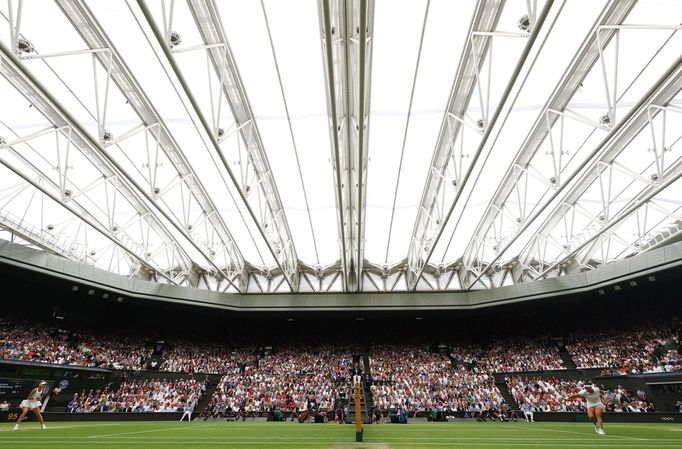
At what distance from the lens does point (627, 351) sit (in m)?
26.6

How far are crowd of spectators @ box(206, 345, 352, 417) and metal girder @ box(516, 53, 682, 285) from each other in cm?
1899

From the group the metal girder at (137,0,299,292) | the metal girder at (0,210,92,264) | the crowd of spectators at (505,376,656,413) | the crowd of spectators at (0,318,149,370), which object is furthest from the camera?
the crowd of spectators at (0,318,149,370)

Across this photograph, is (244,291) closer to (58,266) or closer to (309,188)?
(58,266)

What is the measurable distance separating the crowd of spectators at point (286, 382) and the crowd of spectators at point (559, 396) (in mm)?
12939

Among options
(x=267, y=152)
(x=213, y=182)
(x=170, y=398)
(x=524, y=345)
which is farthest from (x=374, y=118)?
(x=524, y=345)

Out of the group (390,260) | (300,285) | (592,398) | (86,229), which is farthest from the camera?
(300,285)

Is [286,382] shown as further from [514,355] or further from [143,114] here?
→ [143,114]

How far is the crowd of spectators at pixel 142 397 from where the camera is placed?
2449 cm

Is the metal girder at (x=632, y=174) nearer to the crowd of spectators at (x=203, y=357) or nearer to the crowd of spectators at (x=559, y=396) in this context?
the crowd of spectators at (x=559, y=396)

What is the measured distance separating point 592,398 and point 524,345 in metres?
24.1

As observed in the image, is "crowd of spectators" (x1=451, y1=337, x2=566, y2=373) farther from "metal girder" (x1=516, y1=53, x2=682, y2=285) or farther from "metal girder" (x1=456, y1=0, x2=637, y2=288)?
"metal girder" (x1=456, y1=0, x2=637, y2=288)

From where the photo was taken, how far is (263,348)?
35938mm

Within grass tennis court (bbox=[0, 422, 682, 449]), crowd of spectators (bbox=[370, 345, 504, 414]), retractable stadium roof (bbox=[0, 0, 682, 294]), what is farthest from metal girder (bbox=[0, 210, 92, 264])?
crowd of spectators (bbox=[370, 345, 504, 414])

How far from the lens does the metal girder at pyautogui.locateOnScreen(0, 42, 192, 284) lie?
33.9 ft
